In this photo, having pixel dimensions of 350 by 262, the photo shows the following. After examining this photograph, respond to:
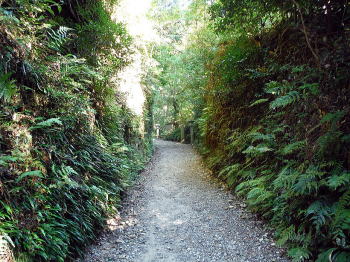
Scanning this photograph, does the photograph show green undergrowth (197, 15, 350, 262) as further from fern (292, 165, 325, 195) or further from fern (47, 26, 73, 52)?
fern (47, 26, 73, 52)

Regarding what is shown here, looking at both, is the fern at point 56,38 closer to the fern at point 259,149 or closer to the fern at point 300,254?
the fern at point 259,149

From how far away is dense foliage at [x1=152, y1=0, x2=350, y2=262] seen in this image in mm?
3143

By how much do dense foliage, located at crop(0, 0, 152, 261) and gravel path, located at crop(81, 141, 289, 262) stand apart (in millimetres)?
537

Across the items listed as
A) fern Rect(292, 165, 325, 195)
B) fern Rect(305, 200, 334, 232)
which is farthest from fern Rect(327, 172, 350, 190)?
fern Rect(305, 200, 334, 232)

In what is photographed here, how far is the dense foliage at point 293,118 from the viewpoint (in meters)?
3.14

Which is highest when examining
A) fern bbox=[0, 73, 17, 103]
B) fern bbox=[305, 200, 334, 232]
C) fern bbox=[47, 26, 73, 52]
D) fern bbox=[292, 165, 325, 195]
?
fern bbox=[47, 26, 73, 52]

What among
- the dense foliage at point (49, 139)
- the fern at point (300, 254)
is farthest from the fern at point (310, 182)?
the dense foliage at point (49, 139)

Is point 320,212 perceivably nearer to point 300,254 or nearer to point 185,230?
point 300,254

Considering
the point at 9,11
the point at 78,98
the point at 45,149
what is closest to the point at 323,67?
the point at 78,98

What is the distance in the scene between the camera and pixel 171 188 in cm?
751

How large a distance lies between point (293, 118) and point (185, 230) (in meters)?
3.23

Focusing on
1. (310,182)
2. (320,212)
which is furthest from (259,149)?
(320,212)

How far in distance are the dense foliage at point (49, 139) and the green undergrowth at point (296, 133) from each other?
10.7 ft

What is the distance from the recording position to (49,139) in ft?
11.8
